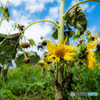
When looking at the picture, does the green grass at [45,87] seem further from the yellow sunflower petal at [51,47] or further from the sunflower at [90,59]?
the yellow sunflower petal at [51,47]

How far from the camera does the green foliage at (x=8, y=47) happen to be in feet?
2.37

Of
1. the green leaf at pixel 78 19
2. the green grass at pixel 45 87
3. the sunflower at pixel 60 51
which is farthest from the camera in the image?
the green grass at pixel 45 87

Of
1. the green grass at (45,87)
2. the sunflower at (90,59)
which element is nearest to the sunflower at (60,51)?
the sunflower at (90,59)

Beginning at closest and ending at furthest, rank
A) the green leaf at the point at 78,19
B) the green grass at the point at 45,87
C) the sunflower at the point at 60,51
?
the sunflower at the point at 60,51, the green leaf at the point at 78,19, the green grass at the point at 45,87

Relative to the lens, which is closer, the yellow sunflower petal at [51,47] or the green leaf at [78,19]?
the yellow sunflower petal at [51,47]

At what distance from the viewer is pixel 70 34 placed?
3.15 ft

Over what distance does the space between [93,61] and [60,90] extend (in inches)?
13.2

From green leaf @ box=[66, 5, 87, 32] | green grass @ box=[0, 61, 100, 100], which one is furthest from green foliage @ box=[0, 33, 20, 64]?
green leaf @ box=[66, 5, 87, 32]

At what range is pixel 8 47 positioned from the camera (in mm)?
750

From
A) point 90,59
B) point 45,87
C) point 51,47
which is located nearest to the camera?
point 51,47

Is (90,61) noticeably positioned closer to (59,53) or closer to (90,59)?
(90,59)

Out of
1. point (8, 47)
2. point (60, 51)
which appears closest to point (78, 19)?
point (60, 51)

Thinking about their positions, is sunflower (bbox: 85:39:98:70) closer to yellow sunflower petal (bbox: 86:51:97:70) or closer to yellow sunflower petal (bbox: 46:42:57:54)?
yellow sunflower petal (bbox: 86:51:97:70)

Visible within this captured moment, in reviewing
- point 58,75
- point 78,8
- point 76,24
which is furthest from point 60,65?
point 78,8
